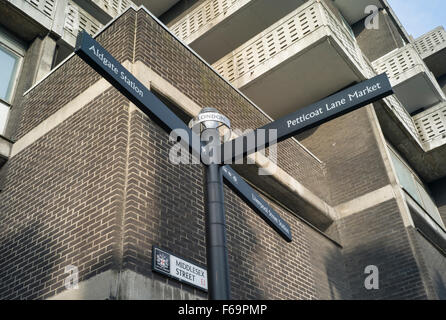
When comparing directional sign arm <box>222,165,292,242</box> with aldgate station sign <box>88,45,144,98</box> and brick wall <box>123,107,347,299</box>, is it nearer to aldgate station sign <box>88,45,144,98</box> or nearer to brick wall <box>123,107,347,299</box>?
aldgate station sign <box>88,45,144,98</box>

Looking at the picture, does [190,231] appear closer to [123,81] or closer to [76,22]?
[123,81]

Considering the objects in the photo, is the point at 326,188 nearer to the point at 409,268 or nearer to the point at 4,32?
the point at 409,268

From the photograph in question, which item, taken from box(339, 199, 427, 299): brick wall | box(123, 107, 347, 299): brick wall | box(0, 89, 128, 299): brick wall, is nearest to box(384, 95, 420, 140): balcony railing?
box(339, 199, 427, 299): brick wall

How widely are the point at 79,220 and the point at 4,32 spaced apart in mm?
5884

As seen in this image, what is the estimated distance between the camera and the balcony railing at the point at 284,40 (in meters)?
12.4

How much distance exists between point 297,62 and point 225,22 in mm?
3396

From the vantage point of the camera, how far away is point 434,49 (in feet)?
73.0

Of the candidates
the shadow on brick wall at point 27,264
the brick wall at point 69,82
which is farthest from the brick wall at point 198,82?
the shadow on brick wall at point 27,264

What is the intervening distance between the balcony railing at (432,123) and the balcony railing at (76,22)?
448 inches

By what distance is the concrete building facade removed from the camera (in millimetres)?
6074

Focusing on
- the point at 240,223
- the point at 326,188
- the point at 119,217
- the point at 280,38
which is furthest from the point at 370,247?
the point at 119,217

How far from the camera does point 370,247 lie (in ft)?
36.8

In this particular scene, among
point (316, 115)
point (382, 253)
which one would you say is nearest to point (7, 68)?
point (316, 115)

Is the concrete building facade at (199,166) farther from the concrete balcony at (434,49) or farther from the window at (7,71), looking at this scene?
the concrete balcony at (434,49)
